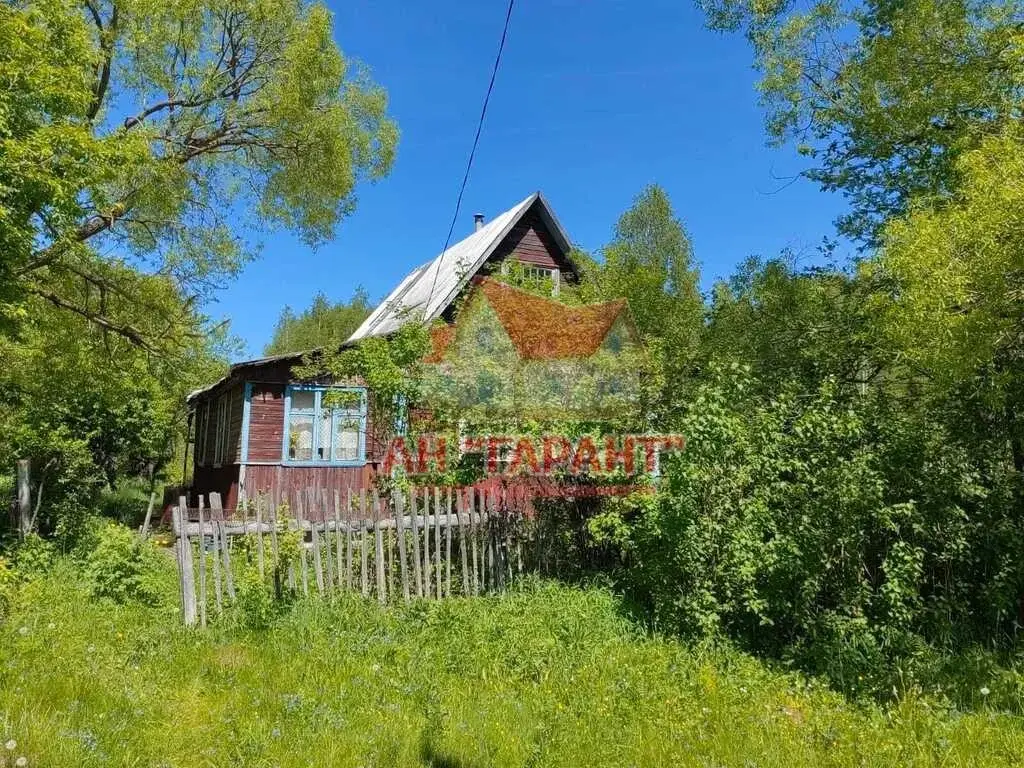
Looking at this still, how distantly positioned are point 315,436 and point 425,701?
9553 mm

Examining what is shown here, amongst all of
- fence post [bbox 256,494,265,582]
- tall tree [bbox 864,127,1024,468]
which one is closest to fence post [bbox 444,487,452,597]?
fence post [bbox 256,494,265,582]

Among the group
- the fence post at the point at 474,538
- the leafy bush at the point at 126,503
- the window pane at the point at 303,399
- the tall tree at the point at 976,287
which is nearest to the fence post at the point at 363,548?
the fence post at the point at 474,538

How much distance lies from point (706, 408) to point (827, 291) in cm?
427

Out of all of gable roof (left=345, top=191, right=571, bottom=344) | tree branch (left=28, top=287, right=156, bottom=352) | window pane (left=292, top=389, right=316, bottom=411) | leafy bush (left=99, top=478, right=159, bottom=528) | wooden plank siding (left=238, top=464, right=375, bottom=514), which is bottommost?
leafy bush (left=99, top=478, right=159, bottom=528)

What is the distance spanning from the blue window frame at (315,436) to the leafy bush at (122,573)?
5956 millimetres

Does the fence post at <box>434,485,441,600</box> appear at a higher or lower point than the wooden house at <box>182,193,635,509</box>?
lower

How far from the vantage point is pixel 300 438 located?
13.1 m

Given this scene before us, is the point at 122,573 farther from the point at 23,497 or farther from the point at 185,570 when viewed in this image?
the point at 23,497

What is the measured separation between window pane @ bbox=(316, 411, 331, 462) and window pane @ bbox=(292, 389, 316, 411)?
32cm

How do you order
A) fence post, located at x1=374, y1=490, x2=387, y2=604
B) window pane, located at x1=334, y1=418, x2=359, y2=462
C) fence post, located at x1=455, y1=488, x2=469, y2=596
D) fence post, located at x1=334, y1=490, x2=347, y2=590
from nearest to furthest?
fence post, located at x1=334, y1=490, x2=347, y2=590
fence post, located at x1=374, y1=490, x2=387, y2=604
fence post, located at x1=455, y1=488, x2=469, y2=596
window pane, located at x1=334, y1=418, x2=359, y2=462

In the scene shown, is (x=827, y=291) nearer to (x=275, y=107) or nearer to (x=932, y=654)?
(x=932, y=654)

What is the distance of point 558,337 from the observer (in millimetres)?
8727

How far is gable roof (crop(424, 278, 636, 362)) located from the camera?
26.9ft

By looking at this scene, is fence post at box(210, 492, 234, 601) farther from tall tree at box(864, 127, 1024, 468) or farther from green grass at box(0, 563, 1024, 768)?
tall tree at box(864, 127, 1024, 468)
